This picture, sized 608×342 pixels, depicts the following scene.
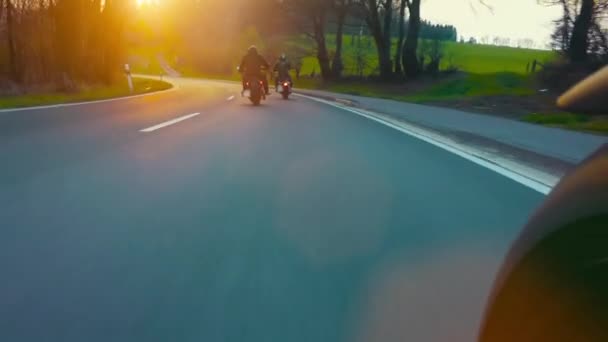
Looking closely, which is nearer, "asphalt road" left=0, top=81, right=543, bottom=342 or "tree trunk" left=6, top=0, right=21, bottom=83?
"asphalt road" left=0, top=81, right=543, bottom=342

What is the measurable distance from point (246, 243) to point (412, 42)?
37.2 meters

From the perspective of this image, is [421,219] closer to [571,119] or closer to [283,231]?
[283,231]

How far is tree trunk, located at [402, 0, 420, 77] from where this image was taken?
39812mm

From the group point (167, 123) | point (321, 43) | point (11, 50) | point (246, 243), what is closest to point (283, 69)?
point (11, 50)

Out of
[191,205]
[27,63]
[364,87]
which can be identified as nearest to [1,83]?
[27,63]

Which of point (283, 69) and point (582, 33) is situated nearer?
point (582, 33)

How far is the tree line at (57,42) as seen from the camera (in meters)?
26.9

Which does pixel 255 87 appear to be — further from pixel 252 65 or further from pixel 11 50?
pixel 11 50

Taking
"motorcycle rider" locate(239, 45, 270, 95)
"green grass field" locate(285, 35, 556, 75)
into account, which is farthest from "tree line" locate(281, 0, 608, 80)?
"motorcycle rider" locate(239, 45, 270, 95)

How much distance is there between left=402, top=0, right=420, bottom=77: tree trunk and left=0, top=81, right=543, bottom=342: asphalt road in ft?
102

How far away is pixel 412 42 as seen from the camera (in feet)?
134

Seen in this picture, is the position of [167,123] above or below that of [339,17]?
below

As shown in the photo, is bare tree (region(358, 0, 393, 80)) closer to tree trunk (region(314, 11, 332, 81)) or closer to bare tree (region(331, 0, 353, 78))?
bare tree (region(331, 0, 353, 78))

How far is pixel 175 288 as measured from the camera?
3.90 metres
